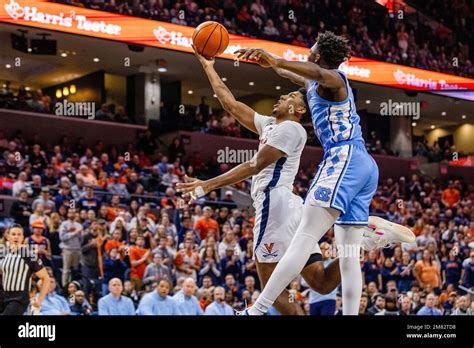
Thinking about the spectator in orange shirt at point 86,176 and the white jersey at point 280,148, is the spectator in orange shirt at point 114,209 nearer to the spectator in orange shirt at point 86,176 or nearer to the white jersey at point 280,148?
the spectator in orange shirt at point 86,176

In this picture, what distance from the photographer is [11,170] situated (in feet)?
44.0

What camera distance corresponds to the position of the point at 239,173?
4645 millimetres

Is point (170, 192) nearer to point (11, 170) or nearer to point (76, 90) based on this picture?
point (11, 170)

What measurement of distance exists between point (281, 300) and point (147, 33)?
1374 centimetres

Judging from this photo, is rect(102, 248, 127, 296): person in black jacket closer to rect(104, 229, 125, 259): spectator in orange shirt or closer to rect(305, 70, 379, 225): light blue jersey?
rect(104, 229, 125, 259): spectator in orange shirt

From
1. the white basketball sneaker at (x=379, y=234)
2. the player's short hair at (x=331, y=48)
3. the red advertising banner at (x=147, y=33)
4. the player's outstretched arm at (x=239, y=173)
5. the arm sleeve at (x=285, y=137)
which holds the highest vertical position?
the red advertising banner at (x=147, y=33)

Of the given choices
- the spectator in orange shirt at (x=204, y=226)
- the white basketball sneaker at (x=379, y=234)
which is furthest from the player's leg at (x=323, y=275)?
the spectator in orange shirt at (x=204, y=226)

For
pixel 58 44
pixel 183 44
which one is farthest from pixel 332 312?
pixel 58 44

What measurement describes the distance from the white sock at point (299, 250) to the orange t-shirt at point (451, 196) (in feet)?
50.1

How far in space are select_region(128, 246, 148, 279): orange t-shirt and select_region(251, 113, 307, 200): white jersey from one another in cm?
566

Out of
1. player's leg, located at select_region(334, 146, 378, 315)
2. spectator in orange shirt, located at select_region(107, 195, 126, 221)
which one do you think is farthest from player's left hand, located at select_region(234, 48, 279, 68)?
spectator in orange shirt, located at select_region(107, 195, 126, 221)

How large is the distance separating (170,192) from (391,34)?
463 inches

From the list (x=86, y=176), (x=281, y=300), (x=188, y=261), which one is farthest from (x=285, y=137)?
(x=86, y=176)

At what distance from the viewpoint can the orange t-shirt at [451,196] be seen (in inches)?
757
